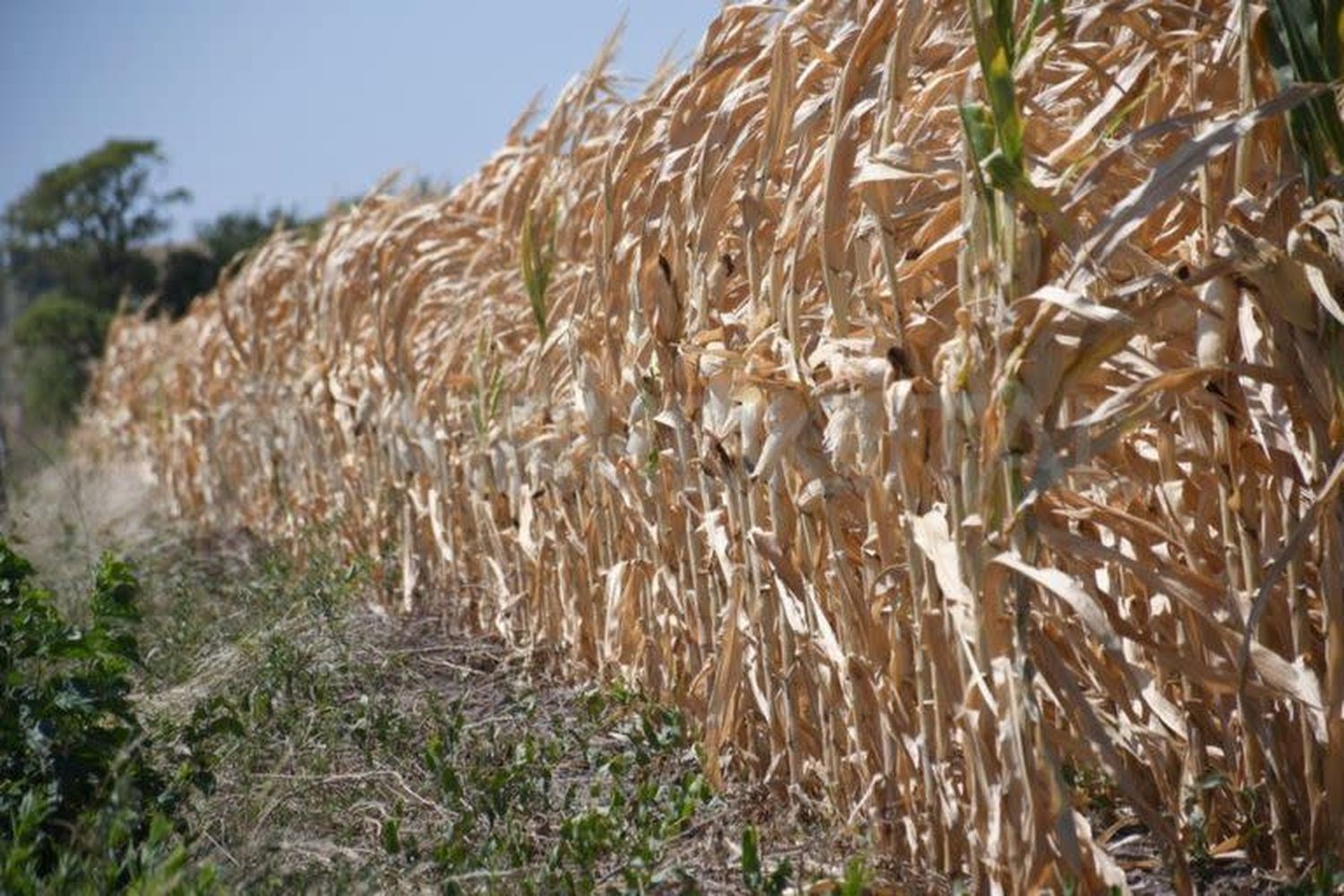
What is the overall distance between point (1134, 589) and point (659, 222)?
4.29 ft

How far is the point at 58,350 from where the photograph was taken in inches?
767

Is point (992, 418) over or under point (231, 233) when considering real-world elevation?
under

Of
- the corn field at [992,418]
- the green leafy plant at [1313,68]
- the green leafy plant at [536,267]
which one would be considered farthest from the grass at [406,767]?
the green leafy plant at [1313,68]

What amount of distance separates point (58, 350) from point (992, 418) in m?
19.0

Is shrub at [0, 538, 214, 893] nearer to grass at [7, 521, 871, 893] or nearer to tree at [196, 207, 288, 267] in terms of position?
grass at [7, 521, 871, 893]

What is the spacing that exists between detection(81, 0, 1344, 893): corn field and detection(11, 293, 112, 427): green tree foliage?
→ 16506 mm

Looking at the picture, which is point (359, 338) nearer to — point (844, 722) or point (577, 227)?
point (577, 227)

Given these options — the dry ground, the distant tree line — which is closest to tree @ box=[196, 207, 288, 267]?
the distant tree line

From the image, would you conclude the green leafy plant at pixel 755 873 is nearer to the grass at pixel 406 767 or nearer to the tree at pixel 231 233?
the grass at pixel 406 767

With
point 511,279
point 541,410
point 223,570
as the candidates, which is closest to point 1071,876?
point 541,410

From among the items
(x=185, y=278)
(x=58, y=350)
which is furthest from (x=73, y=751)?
(x=185, y=278)

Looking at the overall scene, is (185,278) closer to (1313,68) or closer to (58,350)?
(58,350)

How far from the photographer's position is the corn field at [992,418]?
2.23 m

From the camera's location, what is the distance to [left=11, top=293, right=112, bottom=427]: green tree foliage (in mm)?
19062
